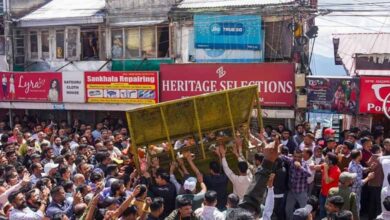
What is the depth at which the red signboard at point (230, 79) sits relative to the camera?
14492mm

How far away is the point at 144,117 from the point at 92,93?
8.60m

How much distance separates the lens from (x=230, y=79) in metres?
15.3

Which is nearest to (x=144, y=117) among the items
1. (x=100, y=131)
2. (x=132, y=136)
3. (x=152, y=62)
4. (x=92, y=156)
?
(x=132, y=136)

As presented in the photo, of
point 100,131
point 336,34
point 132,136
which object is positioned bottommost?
point 100,131

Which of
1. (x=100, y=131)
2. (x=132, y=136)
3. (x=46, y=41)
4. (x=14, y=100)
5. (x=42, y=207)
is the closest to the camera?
(x=42, y=207)

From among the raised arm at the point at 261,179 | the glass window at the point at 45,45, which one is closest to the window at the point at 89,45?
the glass window at the point at 45,45

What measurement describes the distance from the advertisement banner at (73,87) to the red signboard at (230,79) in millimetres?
3120

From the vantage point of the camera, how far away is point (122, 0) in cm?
1955

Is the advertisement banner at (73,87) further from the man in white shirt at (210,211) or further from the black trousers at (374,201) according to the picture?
the man in white shirt at (210,211)

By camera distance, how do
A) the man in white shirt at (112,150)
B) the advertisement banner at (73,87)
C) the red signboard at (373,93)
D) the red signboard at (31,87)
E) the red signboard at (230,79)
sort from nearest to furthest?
the man in white shirt at (112,150), the red signboard at (373,93), the red signboard at (230,79), the advertisement banner at (73,87), the red signboard at (31,87)

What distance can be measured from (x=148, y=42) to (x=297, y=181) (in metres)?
11.9

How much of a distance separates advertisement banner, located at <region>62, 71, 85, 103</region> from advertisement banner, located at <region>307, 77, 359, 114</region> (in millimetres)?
7770

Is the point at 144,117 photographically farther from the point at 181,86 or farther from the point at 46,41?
the point at 46,41

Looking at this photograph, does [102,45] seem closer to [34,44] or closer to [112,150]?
[34,44]
